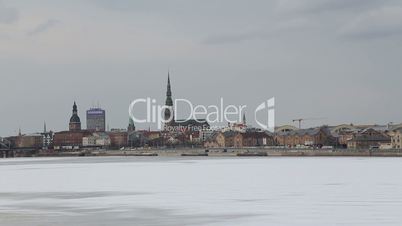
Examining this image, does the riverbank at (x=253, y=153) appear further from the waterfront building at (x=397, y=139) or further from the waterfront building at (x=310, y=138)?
the waterfront building at (x=310, y=138)

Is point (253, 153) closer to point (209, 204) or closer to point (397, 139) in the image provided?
point (397, 139)

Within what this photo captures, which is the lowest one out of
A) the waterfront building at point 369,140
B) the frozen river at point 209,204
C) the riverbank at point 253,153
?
the frozen river at point 209,204

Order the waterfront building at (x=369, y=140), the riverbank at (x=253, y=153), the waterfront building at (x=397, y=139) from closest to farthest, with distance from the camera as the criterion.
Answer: the riverbank at (x=253, y=153)
the waterfront building at (x=397, y=139)
the waterfront building at (x=369, y=140)

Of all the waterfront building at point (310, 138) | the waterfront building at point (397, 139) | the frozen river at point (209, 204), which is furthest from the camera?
the waterfront building at point (310, 138)

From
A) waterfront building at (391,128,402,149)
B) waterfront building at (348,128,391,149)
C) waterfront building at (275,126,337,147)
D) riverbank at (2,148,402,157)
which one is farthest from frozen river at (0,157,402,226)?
waterfront building at (275,126,337,147)

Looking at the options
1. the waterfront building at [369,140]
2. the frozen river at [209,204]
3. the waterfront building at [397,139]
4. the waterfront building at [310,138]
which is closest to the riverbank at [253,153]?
the waterfront building at [397,139]

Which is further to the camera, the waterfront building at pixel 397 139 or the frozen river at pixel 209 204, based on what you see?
the waterfront building at pixel 397 139

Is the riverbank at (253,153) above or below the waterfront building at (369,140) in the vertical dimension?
below

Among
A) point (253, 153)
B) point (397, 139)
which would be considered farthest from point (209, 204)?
point (253, 153)

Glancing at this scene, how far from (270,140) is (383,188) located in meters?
137

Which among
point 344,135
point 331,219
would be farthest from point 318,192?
point 344,135

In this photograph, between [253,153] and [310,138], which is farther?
[310,138]

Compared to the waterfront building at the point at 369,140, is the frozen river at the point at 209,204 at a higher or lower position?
lower

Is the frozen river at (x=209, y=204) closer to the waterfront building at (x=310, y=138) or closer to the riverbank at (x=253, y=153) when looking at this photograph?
the riverbank at (x=253, y=153)
